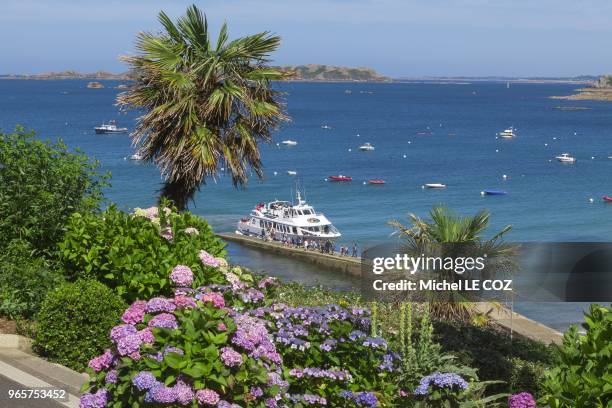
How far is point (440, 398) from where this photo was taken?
685 centimetres

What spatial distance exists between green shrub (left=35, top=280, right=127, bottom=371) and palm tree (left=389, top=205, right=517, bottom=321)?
6.76 m

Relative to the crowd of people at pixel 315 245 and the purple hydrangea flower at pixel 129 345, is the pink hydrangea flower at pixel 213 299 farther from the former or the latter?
the crowd of people at pixel 315 245

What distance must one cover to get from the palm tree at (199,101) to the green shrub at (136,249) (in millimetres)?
5656

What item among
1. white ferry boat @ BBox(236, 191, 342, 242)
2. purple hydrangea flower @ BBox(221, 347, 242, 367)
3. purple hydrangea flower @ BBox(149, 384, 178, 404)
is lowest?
white ferry boat @ BBox(236, 191, 342, 242)

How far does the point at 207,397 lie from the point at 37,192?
6.80 m

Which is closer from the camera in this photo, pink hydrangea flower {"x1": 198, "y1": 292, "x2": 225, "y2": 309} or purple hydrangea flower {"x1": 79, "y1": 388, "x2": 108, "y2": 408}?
purple hydrangea flower {"x1": 79, "y1": 388, "x2": 108, "y2": 408}

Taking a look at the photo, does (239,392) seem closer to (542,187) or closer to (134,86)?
(134,86)

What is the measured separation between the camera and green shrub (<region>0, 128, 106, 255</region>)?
472 inches

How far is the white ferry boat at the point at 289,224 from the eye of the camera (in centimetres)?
5819

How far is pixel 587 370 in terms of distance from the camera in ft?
18.9

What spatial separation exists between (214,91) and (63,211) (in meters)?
5.60

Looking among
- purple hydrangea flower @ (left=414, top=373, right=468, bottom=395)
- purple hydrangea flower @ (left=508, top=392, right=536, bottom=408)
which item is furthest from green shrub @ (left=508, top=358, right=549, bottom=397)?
purple hydrangea flower @ (left=414, top=373, right=468, bottom=395)

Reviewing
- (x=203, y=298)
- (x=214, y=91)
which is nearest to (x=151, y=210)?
(x=203, y=298)

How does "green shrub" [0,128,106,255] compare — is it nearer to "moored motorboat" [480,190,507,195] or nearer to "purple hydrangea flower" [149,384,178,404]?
"purple hydrangea flower" [149,384,178,404]
